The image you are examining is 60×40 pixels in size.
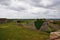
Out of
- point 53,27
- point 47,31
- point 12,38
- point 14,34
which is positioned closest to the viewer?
point 12,38

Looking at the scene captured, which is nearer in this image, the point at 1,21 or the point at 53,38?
the point at 53,38

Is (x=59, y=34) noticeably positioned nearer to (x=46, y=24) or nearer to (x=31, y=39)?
(x=31, y=39)

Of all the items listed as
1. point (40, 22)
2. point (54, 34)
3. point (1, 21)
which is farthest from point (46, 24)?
Result: point (1, 21)

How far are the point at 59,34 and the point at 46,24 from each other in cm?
1010

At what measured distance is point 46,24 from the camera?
25141 millimetres

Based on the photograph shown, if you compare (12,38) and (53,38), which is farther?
(12,38)

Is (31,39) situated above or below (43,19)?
below

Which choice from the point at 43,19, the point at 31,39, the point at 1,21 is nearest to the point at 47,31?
the point at 43,19

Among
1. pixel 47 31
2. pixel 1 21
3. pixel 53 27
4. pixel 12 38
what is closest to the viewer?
pixel 12 38

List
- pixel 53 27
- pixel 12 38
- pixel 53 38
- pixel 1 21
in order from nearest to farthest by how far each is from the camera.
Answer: pixel 53 38
pixel 12 38
pixel 53 27
pixel 1 21

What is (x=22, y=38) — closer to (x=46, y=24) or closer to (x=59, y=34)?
(x=59, y=34)

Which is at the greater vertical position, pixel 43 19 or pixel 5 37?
pixel 43 19

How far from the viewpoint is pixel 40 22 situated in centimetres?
2619

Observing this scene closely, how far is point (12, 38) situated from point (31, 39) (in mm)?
2643
